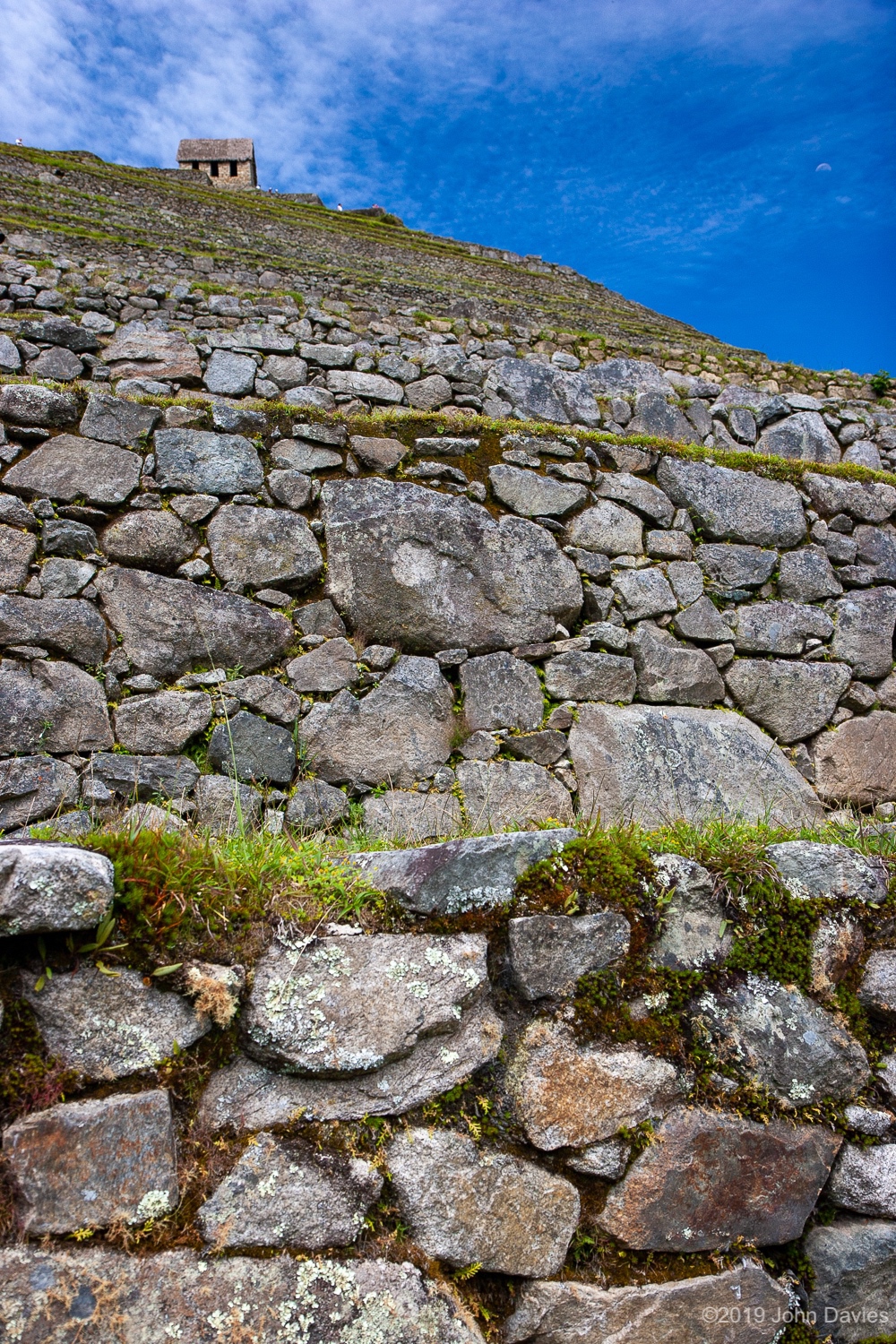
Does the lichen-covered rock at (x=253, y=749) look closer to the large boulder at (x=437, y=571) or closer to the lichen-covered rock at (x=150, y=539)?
the large boulder at (x=437, y=571)

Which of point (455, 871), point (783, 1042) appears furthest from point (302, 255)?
point (783, 1042)

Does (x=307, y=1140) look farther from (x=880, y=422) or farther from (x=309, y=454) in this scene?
(x=880, y=422)

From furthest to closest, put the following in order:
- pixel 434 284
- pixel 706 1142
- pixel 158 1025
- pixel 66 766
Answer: pixel 434 284 < pixel 66 766 < pixel 706 1142 < pixel 158 1025

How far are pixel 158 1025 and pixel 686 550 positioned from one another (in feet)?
15.2

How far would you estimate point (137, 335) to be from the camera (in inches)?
260

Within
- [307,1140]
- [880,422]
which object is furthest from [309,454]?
[880,422]

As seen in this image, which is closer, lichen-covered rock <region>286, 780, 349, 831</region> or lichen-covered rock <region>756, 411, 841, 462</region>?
lichen-covered rock <region>286, 780, 349, 831</region>

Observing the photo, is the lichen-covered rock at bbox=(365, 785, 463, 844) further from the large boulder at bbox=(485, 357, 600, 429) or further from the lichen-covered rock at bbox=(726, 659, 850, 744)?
the large boulder at bbox=(485, 357, 600, 429)

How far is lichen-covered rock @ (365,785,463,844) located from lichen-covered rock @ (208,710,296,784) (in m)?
0.48

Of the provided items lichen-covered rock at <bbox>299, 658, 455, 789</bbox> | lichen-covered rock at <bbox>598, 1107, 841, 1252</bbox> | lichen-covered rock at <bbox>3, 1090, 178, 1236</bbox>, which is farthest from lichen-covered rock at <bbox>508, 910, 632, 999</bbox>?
lichen-covered rock at <bbox>299, 658, 455, 789</bbox>

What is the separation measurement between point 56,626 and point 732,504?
4.52m

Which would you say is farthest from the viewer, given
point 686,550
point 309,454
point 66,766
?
point 686,550

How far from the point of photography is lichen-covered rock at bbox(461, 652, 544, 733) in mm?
4363

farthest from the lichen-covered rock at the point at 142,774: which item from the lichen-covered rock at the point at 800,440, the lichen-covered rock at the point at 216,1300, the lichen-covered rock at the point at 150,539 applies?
the lichen-covered rock at the point at 800,440
